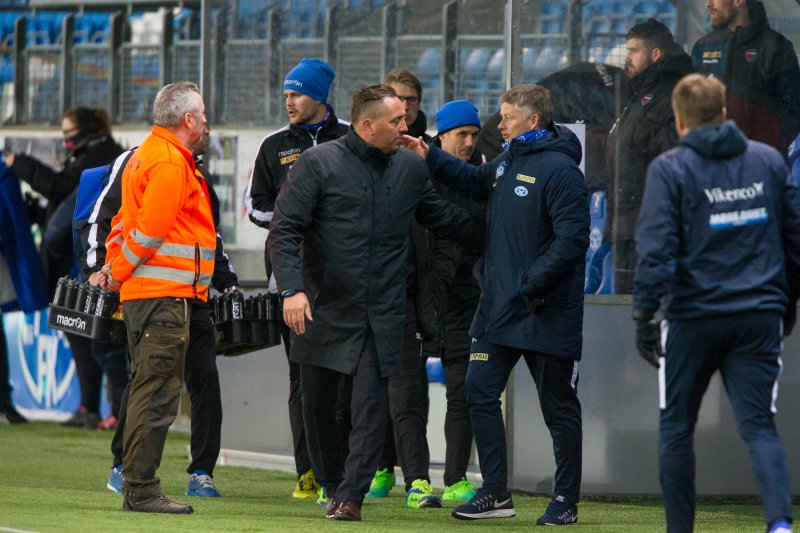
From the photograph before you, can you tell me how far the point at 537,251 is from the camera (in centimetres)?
667

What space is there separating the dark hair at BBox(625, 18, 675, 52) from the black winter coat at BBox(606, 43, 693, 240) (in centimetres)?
5

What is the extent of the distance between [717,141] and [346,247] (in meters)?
1.78

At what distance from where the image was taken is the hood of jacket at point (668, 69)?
310 inches

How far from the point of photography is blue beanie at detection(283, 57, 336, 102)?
7.50 m

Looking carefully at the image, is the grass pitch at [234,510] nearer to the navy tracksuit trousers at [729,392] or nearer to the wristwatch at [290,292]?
the wristwatch at [290,292]

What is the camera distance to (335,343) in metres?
6.43

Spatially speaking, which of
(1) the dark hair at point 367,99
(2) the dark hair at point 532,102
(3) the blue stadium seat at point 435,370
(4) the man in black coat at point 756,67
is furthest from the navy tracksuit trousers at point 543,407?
(3) the blue stadium seat at point 435,370

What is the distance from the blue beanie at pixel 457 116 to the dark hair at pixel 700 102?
2316 millimetres

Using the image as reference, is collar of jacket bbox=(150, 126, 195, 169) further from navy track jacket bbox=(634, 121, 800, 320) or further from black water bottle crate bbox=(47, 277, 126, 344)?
navy track jacket bbox=(634, 121, 800, 320)

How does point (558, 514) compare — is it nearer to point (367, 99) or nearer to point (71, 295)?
point (367, 99)

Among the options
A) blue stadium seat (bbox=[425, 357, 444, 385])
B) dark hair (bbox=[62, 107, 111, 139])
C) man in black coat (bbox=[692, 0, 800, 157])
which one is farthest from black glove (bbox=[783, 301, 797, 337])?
dark hair (bbox=[62, 107, 111, 139])

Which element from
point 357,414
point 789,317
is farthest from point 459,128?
point 789,317

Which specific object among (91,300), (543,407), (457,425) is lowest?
(457,425)

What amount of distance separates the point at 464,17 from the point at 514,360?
3030 mm
